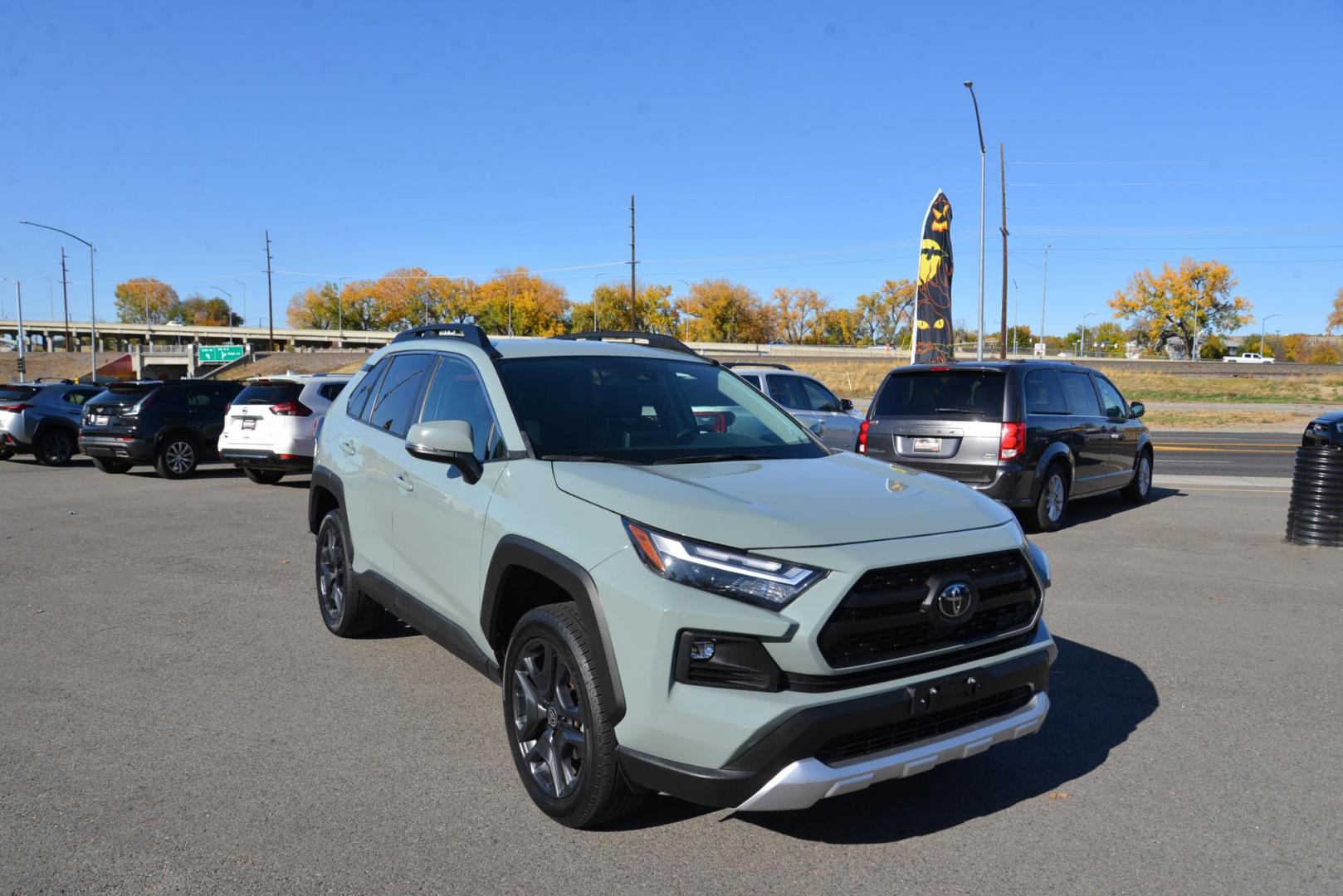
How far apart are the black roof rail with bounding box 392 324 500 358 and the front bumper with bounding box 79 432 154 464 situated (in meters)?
11.5

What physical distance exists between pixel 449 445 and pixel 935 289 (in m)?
32.1

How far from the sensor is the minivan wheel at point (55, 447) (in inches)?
712

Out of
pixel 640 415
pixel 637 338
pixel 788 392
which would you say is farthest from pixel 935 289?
pixel 640 415

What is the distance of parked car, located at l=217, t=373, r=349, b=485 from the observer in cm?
1334

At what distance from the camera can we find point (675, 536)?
3.09 m

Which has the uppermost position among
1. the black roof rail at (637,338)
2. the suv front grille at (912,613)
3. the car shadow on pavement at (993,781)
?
the black roof rail at (637,338)

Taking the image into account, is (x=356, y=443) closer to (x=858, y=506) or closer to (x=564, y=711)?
(x=564, y=711)

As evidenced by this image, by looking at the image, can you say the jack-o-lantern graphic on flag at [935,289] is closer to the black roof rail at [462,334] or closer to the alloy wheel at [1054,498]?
the alloy wheel at [1054,498]

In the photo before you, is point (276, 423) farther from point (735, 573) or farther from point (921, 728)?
point (921, 728)

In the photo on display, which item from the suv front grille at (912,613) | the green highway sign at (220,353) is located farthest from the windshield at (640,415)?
the green highway sign at (220,353)

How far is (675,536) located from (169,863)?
196 centimetres

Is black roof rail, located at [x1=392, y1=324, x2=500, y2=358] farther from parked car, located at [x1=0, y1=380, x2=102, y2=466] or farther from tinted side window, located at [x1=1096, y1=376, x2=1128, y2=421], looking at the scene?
parked car, located at [x1=0, y1=380, x2=102, y2=466]

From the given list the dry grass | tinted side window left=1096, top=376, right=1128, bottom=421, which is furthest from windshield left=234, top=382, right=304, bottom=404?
the dry grass

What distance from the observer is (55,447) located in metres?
18.3
